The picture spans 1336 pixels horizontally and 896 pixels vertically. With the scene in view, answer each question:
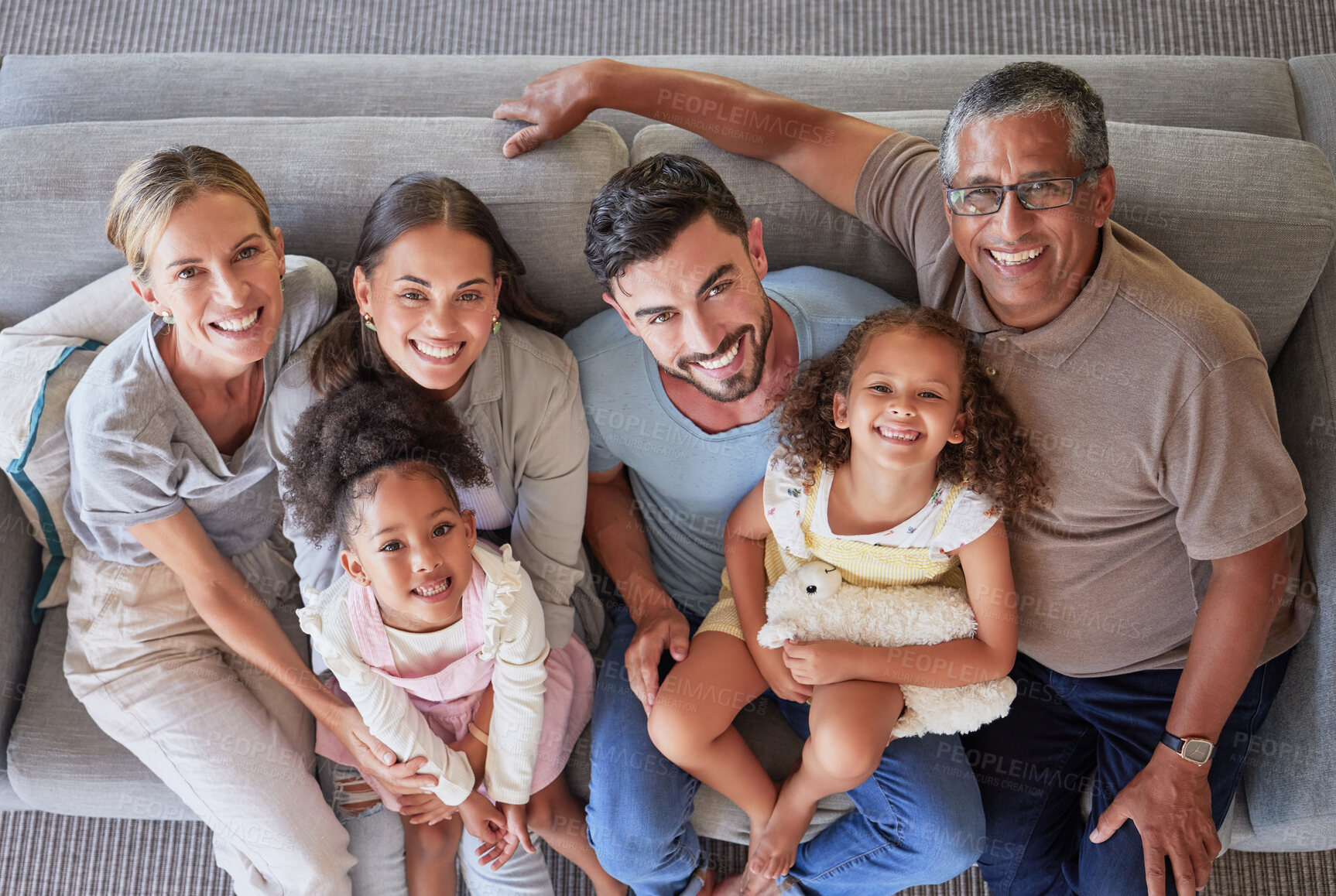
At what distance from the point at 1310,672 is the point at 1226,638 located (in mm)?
236

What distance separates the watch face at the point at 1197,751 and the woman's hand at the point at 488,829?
1.14 m

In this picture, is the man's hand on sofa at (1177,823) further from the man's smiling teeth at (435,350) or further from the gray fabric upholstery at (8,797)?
the gray fabric upholstery at (8,797)

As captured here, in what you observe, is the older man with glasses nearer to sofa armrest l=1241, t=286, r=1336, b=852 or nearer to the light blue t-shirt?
sofa armrest l=1241, t=286, r=1336, b=852

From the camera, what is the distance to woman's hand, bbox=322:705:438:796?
5.41 ft

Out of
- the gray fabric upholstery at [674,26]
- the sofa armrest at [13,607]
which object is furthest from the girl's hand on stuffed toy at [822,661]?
the gray fabric upholstery at [674,26]

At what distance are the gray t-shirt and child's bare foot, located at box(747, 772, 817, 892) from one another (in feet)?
3.49

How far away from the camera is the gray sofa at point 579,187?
63.9 inches

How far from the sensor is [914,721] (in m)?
1.65

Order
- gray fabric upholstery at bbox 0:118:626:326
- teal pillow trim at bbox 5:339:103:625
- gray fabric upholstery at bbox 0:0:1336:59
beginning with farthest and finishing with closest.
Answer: gray fabric upholstery at bbox 0:0:1336:59, gray fabric upholstery at bbox 0:118:626:326, teal pillow trim at bbox 5:339:103:625

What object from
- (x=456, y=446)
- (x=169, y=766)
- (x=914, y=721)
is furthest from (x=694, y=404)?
(x=169, y=766)

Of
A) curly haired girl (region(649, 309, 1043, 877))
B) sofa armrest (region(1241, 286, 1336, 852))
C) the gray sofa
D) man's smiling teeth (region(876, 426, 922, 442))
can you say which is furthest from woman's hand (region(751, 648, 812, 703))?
sofa armrest (region(1241, 286, 1336, 852))

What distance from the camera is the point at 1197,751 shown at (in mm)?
1538

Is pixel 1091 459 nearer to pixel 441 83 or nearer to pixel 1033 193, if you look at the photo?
pixel 1033 193

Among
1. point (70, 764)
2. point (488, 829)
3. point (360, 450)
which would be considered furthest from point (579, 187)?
point (70, 764)
